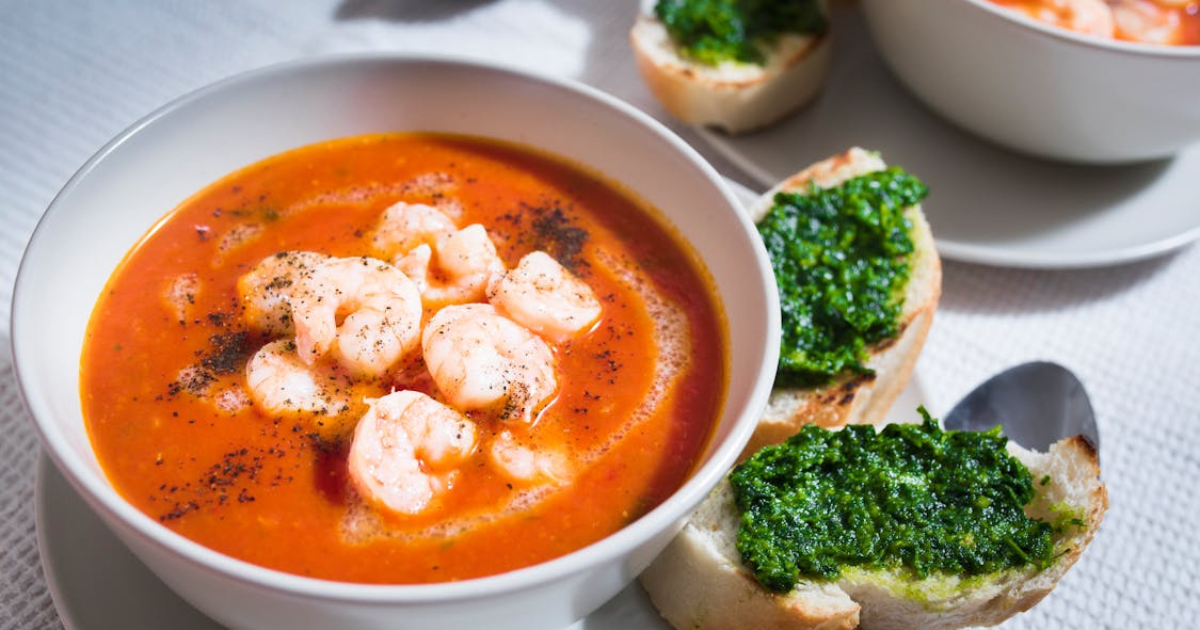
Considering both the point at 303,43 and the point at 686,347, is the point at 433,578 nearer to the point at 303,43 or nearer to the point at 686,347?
the point at 686,347

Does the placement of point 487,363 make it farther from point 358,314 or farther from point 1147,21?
point 1147,21

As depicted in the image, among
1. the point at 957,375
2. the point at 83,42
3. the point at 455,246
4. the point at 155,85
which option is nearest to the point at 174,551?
the point at 455,246

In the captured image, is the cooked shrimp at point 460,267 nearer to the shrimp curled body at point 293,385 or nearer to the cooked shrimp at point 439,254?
the cooked shrimp at point 439,254

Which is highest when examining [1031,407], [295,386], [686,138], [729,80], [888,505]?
[295,386]

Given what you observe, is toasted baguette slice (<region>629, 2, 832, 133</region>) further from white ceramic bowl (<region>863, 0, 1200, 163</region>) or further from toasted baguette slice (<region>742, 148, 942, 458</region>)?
toasted baguette slice (<region>742, 148, 942, 458</region>)

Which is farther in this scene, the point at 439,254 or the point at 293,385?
the point at 439,254

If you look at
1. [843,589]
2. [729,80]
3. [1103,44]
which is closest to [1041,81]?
[1103,44]
